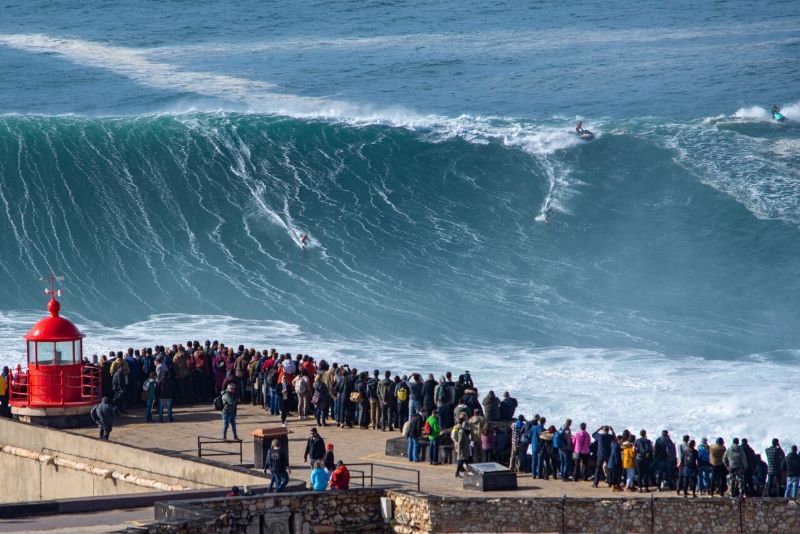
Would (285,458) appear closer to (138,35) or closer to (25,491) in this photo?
(25,491)

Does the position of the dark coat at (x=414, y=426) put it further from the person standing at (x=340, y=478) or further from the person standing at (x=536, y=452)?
the person standing at (x=340, y=478)

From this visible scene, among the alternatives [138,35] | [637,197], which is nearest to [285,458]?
[637,197]

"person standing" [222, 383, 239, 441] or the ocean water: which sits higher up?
the ocean water

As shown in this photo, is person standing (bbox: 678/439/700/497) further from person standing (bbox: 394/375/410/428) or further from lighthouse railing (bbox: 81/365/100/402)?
lighthouse railing (bbox: 81/365/100/402)

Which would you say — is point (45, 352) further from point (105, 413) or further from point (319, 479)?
point (319, 479)

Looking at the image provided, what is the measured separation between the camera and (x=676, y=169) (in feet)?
169

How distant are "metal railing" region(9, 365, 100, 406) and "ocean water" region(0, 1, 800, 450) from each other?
25.3ft

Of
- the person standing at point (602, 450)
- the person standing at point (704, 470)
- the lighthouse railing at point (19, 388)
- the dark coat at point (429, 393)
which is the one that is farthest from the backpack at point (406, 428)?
the lighthouse railing at point (19, 388)

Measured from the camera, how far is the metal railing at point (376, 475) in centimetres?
2283

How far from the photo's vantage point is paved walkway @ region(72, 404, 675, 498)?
76.0ft

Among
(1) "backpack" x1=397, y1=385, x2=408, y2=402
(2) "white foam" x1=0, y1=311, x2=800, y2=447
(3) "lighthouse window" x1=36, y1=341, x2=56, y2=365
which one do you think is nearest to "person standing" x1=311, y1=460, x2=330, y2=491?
(1) "backpack" x1=397, y1=385, x2=408, y2=402

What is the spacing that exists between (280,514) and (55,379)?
7839 millimetres

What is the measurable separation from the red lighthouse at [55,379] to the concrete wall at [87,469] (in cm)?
Result: 63

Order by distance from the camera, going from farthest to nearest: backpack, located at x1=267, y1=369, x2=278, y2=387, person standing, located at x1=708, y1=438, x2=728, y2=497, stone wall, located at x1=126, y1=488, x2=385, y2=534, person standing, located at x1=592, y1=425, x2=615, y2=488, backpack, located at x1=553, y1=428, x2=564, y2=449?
1. backpack, located at x1=267, y1=369, x2=278, y2=387
2. backpack, located at x1=553, y1=428, x2=564, y2=449
3. person standing, located at x1=592, y1=425, x2=615, y2=488
4. person standing, located at x1=708, y1=438, x2=728, y2=497
5. stone wall, located at x1=126, y1=488, x2=385, y2=534
